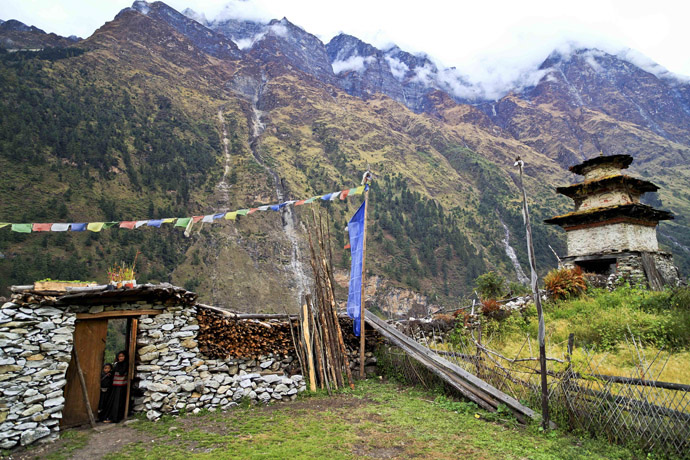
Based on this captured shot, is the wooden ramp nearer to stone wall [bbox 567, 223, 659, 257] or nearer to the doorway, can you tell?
the doorway

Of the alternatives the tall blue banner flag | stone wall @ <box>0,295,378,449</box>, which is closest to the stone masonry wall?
stone wall @ <box>0,295,378,449</box>

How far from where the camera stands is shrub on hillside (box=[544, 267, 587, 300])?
12336 millimetres

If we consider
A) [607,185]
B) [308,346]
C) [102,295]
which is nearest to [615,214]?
[607,185]

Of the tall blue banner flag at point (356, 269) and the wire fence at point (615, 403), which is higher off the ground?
the tall blue banner flag at point (356, 269)

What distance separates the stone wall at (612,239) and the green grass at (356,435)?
11119 mm

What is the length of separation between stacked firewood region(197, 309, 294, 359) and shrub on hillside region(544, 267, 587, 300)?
31.4 ft

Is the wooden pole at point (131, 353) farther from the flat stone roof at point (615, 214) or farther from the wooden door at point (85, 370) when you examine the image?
the flat stone roof at point (615, 214)

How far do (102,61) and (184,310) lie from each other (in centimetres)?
8303

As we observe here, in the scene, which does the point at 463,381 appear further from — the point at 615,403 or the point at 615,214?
the point at 615,214

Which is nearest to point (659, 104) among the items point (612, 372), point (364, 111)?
point (364, 111)

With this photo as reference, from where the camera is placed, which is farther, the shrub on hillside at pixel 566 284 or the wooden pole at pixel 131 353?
the shrub on hillside at pixel 566 284

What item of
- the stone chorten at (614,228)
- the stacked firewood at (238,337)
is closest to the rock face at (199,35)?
the stone chorten at (614,228)

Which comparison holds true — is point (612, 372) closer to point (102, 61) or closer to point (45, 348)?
point (45, 348)

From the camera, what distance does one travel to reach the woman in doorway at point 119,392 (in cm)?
659
